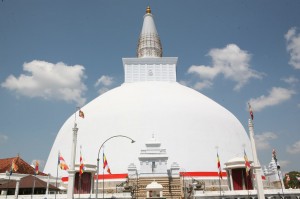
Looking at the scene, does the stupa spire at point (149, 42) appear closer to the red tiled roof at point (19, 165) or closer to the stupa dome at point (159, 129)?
the stupa dome at point (159, 129)

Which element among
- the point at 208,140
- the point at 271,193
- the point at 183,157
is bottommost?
the point at 271,193

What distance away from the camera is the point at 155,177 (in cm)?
3412

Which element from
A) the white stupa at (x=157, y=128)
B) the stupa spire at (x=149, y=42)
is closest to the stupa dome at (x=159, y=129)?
the white stupa at (x=157, y=128)

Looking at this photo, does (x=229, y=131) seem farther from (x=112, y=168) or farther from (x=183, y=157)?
(x=112, y=168)

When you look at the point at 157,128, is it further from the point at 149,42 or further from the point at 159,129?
the point at 149,42

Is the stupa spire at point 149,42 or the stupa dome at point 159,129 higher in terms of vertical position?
the stupa spire at point 149,42

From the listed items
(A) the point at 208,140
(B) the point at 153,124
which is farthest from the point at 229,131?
(B) the point at 153,124

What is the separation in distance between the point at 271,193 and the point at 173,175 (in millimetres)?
10763

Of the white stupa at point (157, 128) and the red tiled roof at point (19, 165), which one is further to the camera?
the red tiled roof at point (19, 165)

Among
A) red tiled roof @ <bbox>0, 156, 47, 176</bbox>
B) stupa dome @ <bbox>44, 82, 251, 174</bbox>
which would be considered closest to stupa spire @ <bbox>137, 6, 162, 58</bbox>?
stupa dome @ <bbox>44, 82, 251, 174</bbox>

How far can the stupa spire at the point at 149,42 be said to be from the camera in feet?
180

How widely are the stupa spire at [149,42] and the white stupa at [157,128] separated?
10200 mm

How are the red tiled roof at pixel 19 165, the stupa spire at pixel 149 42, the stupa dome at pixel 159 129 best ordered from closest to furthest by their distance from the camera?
the stupa dome at pixel 159 129
the red tiled roof at pixel 19 165
the stupa spire at pixel 149 42

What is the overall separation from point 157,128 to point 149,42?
23315 mm
